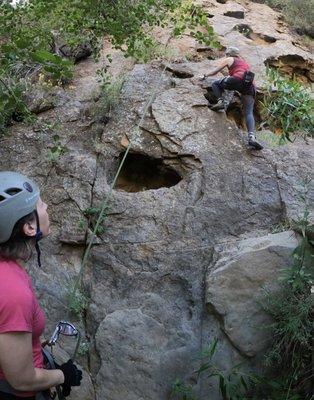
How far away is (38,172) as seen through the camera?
18.3ft

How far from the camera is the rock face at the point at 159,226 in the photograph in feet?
13.2

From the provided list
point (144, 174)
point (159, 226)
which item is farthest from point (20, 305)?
point (144, 174)

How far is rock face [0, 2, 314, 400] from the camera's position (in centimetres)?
403

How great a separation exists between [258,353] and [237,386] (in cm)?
35

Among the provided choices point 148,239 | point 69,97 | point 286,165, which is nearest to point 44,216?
point 148,239

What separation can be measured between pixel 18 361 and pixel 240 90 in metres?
5.38

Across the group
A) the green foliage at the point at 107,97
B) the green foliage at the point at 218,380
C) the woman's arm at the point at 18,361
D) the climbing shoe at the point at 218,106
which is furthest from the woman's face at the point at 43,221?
the climbing shoe at the point at 218,106

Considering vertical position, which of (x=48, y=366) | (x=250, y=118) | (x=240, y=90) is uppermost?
(x=48, y=366)

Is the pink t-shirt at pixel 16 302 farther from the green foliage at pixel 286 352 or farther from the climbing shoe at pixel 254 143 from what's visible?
the climbing shoe at pixel 254 143

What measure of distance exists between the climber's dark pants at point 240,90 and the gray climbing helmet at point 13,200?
4.62m

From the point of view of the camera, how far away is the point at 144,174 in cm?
595

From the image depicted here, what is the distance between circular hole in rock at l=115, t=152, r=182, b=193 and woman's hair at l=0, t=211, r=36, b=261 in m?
3.77

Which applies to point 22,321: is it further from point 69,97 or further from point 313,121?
point 69,97

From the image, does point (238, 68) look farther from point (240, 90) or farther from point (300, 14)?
point (300, 14)
